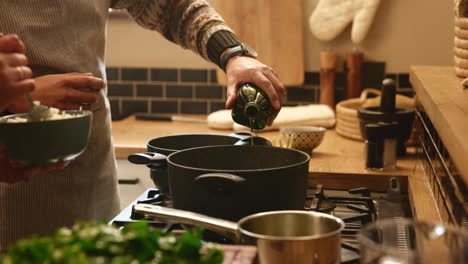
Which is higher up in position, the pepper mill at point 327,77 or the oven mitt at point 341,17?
the oven mitt at point 341,17

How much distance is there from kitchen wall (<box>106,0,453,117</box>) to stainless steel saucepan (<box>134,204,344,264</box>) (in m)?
1.89

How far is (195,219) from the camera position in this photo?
3.50 feet

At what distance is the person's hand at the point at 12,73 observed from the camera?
3.40ft

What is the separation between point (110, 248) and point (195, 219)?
1.07ft

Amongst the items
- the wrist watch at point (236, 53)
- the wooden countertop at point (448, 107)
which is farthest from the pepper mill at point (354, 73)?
the wrist watch at point (236, 53)

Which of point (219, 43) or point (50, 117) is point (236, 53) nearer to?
point (219, 43)

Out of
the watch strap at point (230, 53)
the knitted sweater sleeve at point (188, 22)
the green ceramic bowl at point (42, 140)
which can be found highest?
the knitted sweater sleeve at point (188, 22)

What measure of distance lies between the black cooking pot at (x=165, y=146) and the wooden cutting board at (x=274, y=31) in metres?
1.30

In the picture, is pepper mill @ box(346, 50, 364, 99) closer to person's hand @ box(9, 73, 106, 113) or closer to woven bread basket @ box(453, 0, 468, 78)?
woven bread basket @ box(453, 0, 468, 78)

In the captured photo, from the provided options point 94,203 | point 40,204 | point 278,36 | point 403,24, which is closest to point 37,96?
point 40,204

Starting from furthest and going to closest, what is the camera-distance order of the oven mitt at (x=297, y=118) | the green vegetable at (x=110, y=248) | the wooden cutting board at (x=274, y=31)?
the wooden cutting board at (x=274, y=31)
the oven mitt at (x=297, y=118)
the green vegetable at (x=110, y=248)

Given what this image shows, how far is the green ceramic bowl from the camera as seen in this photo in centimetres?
105

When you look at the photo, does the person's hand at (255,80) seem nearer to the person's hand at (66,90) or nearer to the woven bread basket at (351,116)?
the person's hand at (66,90)

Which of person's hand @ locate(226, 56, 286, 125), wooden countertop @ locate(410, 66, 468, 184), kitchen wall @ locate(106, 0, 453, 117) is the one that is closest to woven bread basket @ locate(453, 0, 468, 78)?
wooden countertop @ locate(410, 66, 468, 184)
